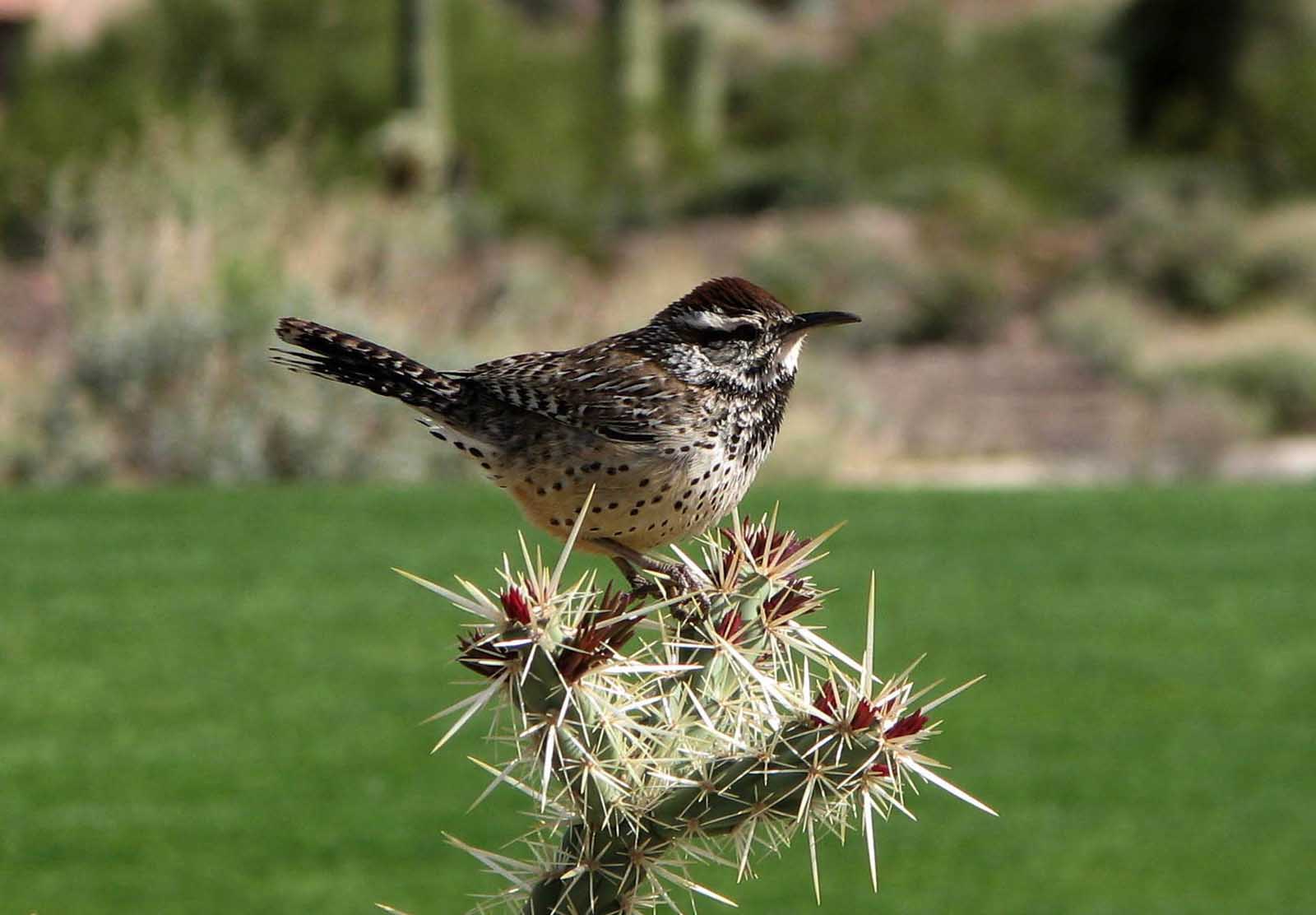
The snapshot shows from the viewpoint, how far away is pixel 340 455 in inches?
558

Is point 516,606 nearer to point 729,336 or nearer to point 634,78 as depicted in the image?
point 729,336

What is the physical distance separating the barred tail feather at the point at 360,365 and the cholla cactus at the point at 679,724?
0.24 metres

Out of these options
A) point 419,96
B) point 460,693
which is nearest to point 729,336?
point 460,693

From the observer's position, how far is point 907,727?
226cm

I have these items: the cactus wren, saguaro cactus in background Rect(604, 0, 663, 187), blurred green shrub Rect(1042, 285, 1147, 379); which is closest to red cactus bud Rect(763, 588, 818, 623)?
the cactus wren

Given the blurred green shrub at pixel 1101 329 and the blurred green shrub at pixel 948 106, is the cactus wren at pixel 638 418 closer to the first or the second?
the blurred green shrub at pixel 1101 329

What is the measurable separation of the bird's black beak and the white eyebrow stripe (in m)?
0.06

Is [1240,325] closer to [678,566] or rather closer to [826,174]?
[826,174]

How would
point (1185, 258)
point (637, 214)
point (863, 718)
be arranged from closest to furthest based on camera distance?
point (863, 718), point (1185, 258), point (637, 214)

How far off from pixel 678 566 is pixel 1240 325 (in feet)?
72.7

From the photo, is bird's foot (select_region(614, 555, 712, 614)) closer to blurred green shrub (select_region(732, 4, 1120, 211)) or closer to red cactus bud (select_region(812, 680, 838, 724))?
red cactus bud (select_region(812, 680, 838, 724))

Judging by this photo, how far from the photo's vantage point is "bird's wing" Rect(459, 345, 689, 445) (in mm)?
2316

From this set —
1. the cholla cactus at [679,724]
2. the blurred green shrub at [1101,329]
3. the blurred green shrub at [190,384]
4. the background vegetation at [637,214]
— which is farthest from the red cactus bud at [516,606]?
the blurred green shrub at [1101,329]

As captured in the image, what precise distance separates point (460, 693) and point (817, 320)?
7454mm
